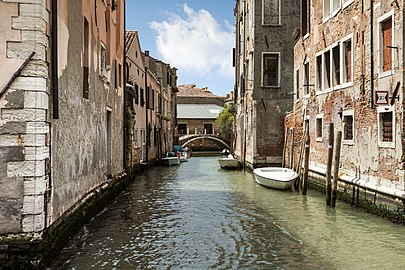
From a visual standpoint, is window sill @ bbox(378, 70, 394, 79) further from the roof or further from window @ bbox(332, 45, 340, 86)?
the roof

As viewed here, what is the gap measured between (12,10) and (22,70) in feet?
2.28

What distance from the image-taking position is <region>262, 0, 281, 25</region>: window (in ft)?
66.1

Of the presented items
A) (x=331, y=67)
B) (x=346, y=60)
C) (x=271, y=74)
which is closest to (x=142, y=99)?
(x=271, y=74)

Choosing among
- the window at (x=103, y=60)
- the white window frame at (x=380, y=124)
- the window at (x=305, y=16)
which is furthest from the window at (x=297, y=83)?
the window at (x=103, y=60)

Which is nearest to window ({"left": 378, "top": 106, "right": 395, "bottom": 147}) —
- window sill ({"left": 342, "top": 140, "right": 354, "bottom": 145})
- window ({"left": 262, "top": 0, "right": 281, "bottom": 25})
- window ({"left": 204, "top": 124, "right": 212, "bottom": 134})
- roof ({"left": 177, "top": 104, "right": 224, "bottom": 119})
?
window sill ({"left": 342, "top": 140, "right": 354, "bottom": 145})

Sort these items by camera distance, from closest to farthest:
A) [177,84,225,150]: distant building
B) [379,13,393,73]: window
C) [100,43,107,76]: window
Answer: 1. [379,13,393,73]: window
2. [100,43,107,76]: window
3. [177,84,225,150]: distant building

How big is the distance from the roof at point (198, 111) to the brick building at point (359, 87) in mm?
35499

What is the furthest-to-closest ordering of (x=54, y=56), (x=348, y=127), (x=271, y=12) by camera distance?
1. (x=271, y=12)
2. (x=348, y=127)
3. (x=54, y=56)

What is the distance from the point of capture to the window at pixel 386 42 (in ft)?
28.0

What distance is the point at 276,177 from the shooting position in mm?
13281

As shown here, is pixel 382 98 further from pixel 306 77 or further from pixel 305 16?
pixel 305 16

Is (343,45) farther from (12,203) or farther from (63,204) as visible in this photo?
(12,203)

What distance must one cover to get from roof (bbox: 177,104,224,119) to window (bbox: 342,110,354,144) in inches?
1530

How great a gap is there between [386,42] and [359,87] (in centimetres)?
144
